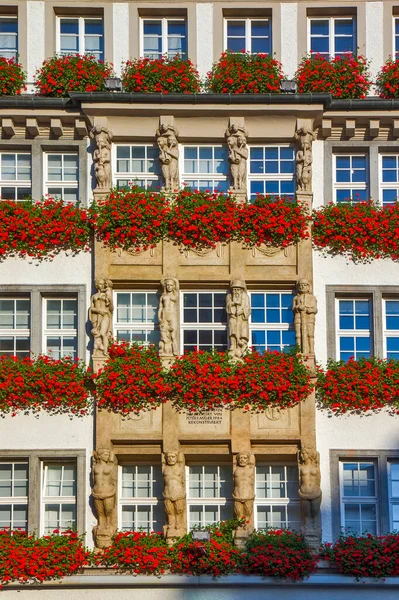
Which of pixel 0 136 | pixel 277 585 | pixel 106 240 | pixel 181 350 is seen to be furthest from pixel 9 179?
pixel 277 585

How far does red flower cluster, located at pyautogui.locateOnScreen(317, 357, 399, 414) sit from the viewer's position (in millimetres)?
22781

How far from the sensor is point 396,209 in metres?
23.6

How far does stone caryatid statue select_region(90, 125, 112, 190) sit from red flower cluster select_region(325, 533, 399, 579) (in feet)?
23.9

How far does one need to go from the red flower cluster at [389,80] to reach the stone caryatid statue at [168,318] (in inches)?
198

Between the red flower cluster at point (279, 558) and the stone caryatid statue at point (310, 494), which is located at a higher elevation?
the stone caryatid statue at point (310, 494)

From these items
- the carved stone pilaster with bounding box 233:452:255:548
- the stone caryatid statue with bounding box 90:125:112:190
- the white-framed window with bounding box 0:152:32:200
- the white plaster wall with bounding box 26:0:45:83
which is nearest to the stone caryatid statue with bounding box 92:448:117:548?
the carved stone pilaster with bounding box 233:452:255:548

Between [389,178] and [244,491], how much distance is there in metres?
6.17

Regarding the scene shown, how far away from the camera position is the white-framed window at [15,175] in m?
24.2

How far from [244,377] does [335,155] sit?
14.9ft

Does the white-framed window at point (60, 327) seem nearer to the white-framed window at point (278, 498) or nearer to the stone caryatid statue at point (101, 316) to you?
the stone caryatid statue at point (101, 316)

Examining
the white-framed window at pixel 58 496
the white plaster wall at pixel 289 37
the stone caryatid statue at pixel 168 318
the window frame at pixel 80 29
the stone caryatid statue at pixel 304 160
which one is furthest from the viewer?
the window frame at pixel 80 29

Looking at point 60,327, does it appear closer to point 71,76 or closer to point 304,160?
point 71,76

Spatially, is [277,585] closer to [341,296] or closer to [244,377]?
[244,377]

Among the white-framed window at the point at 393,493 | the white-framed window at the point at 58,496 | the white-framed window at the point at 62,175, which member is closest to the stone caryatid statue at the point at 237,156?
the white-framed window at the point at 62,175
